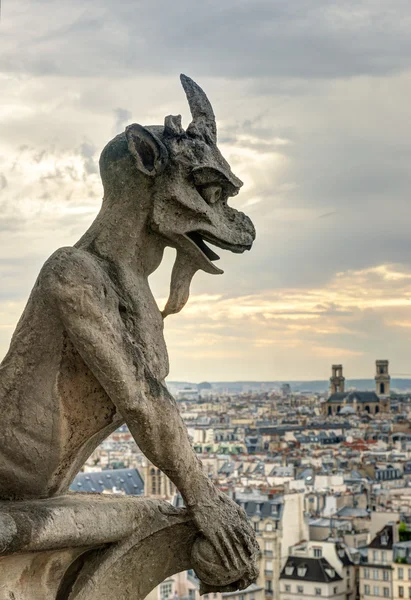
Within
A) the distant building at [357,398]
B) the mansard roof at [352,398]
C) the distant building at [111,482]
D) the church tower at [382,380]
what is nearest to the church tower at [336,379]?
the distant building at [357,398]

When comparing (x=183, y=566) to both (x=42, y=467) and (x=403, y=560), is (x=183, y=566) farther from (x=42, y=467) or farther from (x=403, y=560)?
→ (x=403, y=560)

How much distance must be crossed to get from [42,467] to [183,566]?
38cm

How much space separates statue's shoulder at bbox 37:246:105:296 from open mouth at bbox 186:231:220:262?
1.03 ft

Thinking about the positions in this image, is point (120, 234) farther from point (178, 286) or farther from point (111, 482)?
point (111, 482)

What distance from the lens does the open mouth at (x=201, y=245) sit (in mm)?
2577

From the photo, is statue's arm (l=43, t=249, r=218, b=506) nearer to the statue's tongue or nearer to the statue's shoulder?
the statue's shoulder

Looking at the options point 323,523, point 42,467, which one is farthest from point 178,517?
point 323,523

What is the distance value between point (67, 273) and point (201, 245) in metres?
Answer: 0.41

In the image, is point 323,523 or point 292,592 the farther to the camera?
point 323,523

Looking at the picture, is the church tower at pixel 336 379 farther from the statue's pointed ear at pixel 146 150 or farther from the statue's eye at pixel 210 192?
the statue's pointed ear at pixel 146 150

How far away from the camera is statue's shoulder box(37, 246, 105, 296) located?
2279 mm

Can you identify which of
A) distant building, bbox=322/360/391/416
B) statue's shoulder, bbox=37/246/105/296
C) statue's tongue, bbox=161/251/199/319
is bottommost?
statue's shoulder, bbox=37/246/105/296

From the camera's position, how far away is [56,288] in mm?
2277

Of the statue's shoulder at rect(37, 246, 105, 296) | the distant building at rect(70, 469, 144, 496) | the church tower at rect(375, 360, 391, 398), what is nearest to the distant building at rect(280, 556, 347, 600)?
the distant building at rect(70, 469, 144, 496)
